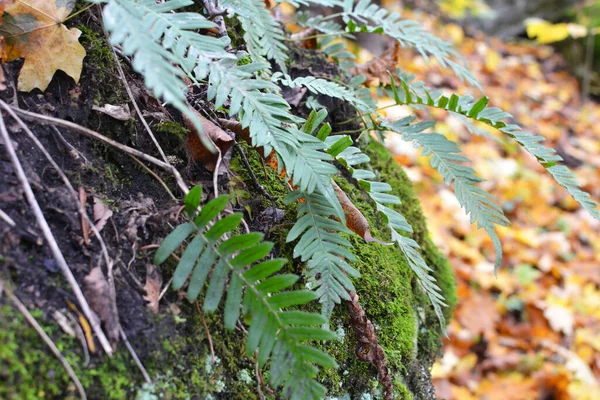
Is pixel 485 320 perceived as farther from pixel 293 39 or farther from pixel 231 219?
pixel 231 219

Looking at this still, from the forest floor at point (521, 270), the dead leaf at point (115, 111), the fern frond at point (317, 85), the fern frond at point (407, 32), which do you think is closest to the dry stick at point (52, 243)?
the dead leaf at point (115, 111)

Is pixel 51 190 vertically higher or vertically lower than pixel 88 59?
lower

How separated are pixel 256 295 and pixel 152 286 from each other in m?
0.25

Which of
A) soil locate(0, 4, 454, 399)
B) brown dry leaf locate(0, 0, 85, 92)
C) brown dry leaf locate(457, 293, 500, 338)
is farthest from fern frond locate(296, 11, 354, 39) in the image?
brown dry leaf locate(457, 293, 500, 338)

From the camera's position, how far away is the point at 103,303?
1.06 meters

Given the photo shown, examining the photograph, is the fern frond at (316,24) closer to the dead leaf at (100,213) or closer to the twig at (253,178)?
the twig at (253,178)

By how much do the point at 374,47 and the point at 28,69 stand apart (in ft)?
15.6

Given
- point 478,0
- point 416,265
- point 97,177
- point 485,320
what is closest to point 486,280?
point 485,320

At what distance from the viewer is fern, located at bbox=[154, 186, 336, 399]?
43.2 inches

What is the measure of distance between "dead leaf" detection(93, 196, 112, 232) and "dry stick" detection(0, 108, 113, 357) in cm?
11

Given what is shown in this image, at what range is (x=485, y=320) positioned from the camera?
370 cm

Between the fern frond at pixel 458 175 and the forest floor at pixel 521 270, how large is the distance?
838mm

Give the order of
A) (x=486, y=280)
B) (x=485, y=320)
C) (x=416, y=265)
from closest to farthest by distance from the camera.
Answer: (x=416, y=265), (x=485, y=320), (x=486, y=280)

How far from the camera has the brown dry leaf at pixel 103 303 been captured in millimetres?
1040
